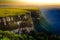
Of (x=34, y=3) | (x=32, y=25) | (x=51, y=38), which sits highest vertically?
(x=34, y=3)

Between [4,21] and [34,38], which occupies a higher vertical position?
[4,21]

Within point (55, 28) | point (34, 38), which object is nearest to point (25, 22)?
point (34, 38)

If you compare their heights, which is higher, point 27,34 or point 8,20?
point 8,20

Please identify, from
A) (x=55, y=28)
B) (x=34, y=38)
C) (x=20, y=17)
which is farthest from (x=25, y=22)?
(x=55, y=28)

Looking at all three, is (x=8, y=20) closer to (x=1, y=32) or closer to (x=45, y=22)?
(x=1, y=32)

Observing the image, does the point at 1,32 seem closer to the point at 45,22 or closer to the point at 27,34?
the point at 27,34
